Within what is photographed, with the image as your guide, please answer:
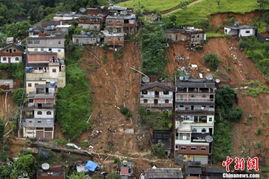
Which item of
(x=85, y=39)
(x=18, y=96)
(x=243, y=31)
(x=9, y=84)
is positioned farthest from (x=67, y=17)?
(x=243, y=31)

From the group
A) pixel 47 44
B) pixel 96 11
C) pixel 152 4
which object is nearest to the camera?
pixel 47 44

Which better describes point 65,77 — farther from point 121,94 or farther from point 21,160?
point 21,160

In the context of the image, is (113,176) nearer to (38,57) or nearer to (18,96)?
(18,96)

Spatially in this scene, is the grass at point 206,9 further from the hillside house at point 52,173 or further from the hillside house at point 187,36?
the hillside house at point 52,173

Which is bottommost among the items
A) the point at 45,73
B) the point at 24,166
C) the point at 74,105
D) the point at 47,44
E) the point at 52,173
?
the point at 52,173

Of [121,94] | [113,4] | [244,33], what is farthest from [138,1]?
[121,94]

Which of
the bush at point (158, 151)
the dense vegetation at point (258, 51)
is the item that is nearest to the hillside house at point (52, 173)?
the bush at point (158, 151)

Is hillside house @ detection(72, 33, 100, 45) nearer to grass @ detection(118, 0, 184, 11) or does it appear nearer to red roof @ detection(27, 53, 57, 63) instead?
red roof @ detection(27, 53, 57, 63)
